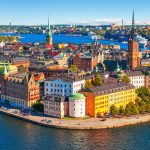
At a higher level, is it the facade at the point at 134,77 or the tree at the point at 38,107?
the facade at the point at 134,77

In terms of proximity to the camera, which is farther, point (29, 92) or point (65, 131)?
point (29, 92)

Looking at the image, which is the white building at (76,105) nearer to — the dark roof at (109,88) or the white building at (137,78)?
the dark roof at (109,88)

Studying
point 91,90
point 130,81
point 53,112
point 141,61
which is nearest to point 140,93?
point 130,81

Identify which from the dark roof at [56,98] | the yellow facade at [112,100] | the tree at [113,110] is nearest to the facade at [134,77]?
the yellow facade at [112,100]

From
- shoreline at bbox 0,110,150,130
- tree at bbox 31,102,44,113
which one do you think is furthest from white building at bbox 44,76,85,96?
shoreline at bbox 0,110,150,130

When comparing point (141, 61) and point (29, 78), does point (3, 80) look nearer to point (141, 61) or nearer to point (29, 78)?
point (29, 78)
